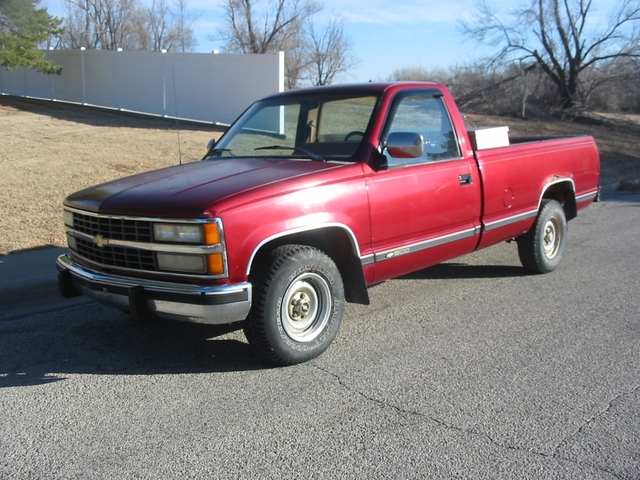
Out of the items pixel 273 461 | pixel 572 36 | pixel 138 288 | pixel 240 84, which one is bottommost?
pixel 273 461

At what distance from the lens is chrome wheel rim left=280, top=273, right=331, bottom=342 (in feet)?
15.4

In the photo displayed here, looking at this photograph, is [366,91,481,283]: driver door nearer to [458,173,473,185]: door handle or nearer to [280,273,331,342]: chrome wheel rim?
[458,173,473,185]: door handle

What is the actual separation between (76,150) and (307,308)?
32.7ft

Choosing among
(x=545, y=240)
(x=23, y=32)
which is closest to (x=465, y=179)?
(x=545, y=240)

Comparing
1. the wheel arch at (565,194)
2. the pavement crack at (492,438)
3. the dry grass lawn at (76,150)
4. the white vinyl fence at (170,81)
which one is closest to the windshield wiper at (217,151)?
the pavement crack at (492,438)

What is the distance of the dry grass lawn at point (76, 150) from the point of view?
8.91 meters

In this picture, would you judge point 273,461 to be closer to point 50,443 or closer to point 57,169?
point 50,443

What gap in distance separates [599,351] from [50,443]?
12.3ft

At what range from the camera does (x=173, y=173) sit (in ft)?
17.4

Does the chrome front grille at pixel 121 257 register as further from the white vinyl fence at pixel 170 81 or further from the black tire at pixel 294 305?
the white vinyl fence at pixel 170 81

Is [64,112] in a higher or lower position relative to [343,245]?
higher

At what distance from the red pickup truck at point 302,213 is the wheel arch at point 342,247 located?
0.01 metres

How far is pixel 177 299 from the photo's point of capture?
4.29m

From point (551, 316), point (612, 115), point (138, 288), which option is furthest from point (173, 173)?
point (612, 115)
